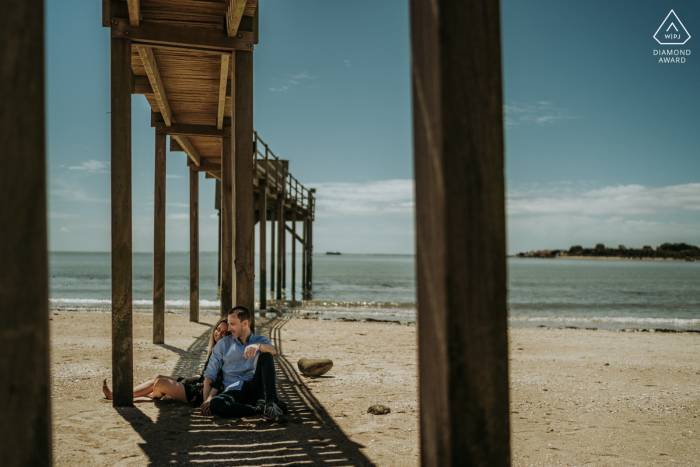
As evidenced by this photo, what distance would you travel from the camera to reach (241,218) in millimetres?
4836

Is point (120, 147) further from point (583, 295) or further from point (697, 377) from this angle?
point (583, 295)

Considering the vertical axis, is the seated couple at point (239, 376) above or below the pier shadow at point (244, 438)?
above

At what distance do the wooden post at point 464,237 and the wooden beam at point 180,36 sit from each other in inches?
174

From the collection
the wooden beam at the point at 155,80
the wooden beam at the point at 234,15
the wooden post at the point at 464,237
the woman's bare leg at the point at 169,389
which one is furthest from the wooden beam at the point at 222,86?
the wooden post at the point at 464,237

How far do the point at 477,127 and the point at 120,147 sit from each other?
4.35 m

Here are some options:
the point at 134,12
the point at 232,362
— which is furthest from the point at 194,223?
the point at 232,362

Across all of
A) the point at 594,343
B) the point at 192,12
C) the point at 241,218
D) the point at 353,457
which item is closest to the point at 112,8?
the point at 192,12

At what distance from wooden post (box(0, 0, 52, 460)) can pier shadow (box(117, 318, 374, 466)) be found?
8.48 ft

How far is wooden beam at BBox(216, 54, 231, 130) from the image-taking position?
5.62 metres

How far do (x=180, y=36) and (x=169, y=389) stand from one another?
382 centimetres

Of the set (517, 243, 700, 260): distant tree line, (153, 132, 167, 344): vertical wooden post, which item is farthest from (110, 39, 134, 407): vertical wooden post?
(517, 243, 700, 260): distant tree line

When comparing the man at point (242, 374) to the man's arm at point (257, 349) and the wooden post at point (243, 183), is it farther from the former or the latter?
the wooden post at point (243, 183)

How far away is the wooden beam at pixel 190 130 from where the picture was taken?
26.1 ft

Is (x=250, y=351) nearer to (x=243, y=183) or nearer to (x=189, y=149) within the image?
(x=243, y=183)
